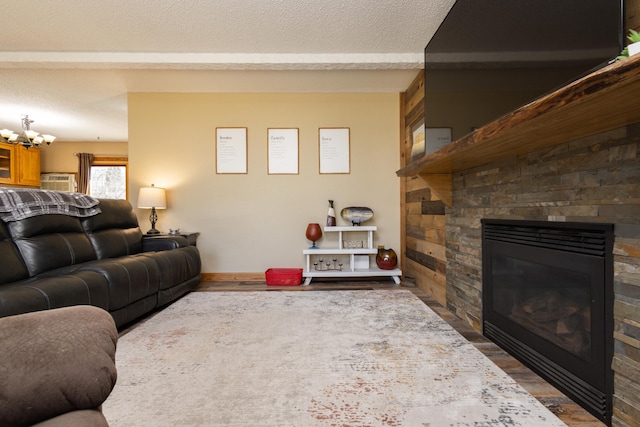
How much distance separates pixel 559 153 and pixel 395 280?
2.41 m

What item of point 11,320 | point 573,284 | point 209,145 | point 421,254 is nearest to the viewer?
point 11,320

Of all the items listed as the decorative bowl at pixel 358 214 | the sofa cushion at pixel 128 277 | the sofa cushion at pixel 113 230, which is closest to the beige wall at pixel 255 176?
the decorative bowl at pixel 358 214

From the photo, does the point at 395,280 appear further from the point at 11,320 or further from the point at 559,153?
the point at 11,320

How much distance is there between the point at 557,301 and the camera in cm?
148

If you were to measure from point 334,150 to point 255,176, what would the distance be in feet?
3.37

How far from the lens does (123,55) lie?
9.85ft

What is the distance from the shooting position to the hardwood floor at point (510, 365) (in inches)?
49.0

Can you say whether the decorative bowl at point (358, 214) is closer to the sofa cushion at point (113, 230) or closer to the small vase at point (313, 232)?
the small vase at point (313, 232)

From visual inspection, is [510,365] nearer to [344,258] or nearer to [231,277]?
[344,258]

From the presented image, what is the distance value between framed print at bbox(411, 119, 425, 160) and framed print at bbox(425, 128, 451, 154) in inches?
16.3

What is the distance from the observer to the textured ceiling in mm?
2387

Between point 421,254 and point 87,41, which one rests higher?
point 87,41

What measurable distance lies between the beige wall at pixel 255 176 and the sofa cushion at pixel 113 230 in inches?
34.9

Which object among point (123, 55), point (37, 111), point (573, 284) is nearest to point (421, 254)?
point (573, 284)
